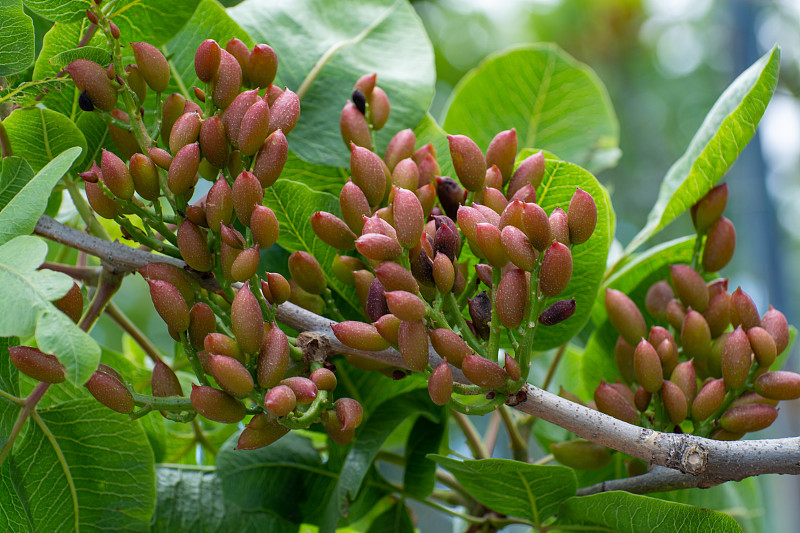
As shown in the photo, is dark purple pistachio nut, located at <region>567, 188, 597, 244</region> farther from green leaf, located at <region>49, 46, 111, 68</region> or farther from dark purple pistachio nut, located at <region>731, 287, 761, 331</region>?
green leaf, located at <region>49, 46, 111, 68</region>

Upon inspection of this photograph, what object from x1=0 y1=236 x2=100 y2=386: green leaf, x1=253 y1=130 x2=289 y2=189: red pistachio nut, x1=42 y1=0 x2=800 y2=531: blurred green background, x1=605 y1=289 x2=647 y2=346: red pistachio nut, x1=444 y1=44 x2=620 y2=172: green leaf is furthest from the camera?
x1=42 y1=0 x2=800 y2=531: blurred green background

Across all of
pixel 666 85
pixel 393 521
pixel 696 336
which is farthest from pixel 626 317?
pixel 666 85

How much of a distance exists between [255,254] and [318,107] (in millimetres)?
237

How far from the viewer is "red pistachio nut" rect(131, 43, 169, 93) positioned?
419 millimetres

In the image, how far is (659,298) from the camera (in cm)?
54

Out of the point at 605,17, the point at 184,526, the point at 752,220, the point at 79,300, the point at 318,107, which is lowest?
the point at 184,526

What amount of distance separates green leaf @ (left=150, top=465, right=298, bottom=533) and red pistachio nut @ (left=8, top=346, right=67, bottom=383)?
24 cm

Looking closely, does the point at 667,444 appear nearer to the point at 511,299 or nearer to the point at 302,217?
the point at 511,299

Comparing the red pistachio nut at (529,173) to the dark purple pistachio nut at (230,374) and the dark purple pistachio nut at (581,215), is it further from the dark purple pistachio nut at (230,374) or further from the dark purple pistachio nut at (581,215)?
the dark purple pistachio nut at (230,374)

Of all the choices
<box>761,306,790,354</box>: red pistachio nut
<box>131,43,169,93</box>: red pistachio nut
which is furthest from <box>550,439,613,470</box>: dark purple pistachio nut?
<box>131,43,169,93</box>: red pistachio nut

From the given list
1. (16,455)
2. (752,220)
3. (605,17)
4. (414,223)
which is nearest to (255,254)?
(414,223)

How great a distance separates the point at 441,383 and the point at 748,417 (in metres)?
0.21

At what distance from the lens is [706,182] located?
1.68ft

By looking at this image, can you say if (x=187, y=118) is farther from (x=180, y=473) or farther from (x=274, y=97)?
(x=180, y=473)
